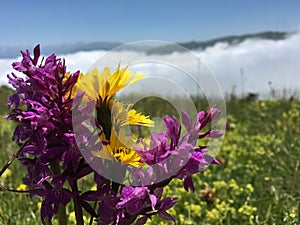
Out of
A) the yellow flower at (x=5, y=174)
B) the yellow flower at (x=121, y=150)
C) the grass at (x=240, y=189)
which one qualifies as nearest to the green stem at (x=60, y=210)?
the yellow flower at (x=121, y=150)

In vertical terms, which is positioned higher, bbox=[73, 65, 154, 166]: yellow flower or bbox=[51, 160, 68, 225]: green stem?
bbox=[73, 65, 154, 166]: yellow flower

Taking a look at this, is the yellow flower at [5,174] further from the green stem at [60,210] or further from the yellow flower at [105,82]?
the yellow flower at [105,82]

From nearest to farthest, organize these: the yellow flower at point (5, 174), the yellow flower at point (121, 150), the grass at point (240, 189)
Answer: the yellow flower at point (121, 150) < the grass at point (240, 189) < the yellow flower at point (5, 174)

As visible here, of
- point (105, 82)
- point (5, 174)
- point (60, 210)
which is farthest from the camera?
point (5, 174)

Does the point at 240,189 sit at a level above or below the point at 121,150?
below

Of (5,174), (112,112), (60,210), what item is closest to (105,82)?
(112,112)

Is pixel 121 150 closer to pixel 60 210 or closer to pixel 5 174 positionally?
Answer: pixel 60 210

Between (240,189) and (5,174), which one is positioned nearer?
(240,189)

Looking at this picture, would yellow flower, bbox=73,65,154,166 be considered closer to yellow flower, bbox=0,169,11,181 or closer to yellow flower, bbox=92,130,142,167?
yellow flower, bbox=92,130,142,167

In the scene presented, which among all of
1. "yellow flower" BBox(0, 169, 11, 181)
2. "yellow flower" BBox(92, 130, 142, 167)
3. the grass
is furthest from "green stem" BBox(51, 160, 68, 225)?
"yellow flower" BBox(0, 169, 11, 181)
